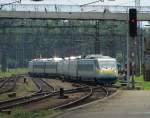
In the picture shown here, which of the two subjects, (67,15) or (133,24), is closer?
(133,24)

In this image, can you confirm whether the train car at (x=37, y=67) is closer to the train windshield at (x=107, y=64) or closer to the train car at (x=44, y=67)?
the train car at (x=44, y=67)

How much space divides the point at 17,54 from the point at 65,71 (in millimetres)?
64369

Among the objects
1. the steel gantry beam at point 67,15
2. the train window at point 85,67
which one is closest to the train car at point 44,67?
the train window at point 85,67

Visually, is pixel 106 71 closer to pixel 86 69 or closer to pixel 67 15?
pixel 86 69

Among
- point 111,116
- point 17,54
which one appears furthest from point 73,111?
point 17,54

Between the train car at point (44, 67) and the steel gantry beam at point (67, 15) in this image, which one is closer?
the steel gantry beam at point (67, 15)

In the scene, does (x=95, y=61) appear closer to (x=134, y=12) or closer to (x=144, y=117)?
(x=134, y=12)

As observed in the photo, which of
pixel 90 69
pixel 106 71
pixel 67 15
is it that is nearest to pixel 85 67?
pixel 90 69

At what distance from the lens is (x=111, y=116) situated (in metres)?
19.5

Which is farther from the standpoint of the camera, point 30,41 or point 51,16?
point 30,41

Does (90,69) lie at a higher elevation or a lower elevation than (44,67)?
higher

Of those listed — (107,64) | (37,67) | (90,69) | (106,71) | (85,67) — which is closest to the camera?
(106,71)

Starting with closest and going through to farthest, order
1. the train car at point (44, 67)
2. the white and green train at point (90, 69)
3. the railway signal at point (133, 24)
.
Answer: the railway signal at point (133, 24) < the white and green train at point (90, 69) < the train car at point (44, 67)

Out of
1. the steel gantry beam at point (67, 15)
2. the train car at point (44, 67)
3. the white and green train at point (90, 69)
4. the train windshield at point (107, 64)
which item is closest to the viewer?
the white and green train at point (90, 69)
